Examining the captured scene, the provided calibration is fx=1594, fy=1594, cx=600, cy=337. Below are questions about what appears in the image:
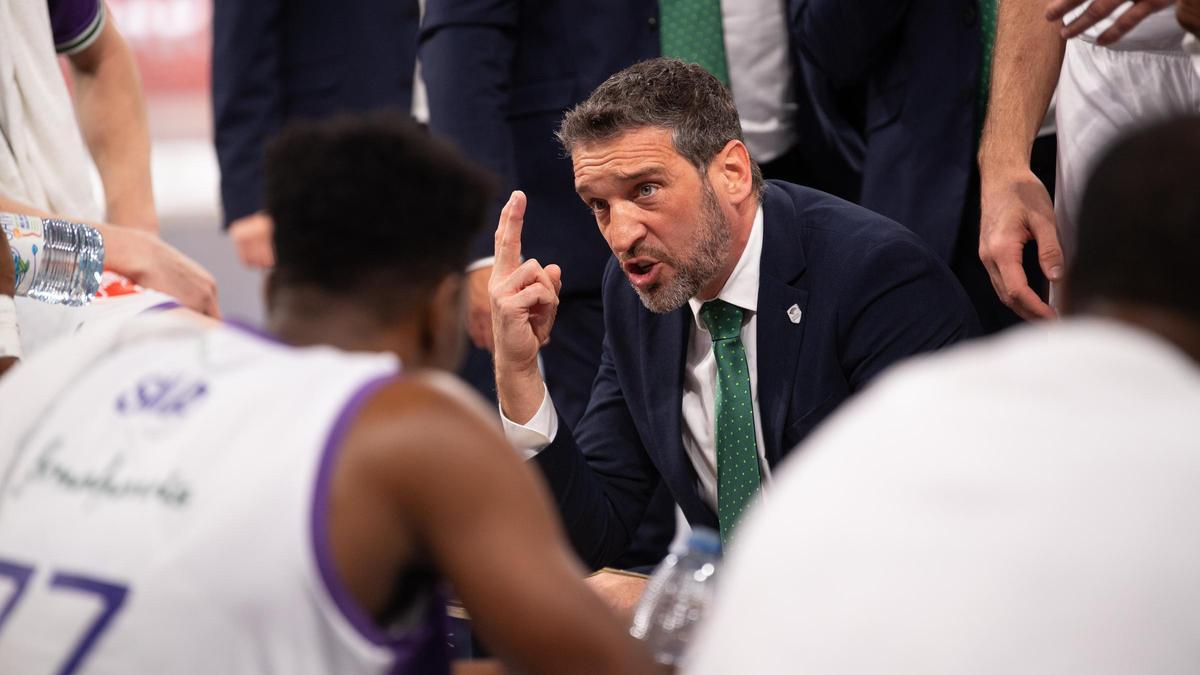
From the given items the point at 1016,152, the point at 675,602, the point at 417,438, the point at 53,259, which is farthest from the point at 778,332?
the point at 417,438

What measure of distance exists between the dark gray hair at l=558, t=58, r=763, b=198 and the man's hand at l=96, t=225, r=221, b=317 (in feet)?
2.36

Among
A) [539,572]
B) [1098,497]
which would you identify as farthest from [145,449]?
[1098,497]

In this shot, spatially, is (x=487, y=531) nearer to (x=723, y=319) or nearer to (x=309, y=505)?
(x=309, y=505)

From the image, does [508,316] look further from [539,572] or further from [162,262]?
[539,572]

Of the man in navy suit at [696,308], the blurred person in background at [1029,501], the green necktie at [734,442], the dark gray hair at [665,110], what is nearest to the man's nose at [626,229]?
the man in navy suit at [696,308]

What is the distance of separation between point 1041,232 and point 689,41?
3.08 feet

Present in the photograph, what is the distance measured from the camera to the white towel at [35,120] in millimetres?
2877

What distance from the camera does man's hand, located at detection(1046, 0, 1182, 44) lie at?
7.62 ft

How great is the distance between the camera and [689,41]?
129 inches

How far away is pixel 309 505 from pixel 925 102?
200cm

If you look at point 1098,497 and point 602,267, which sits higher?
point 1098,497

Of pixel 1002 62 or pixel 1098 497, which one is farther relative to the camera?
pixel 1002 62

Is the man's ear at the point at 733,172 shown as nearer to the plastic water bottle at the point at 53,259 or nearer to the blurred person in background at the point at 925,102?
the blurred person in background at the point at 925,102

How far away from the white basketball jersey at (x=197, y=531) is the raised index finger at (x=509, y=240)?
1212 millimetres
